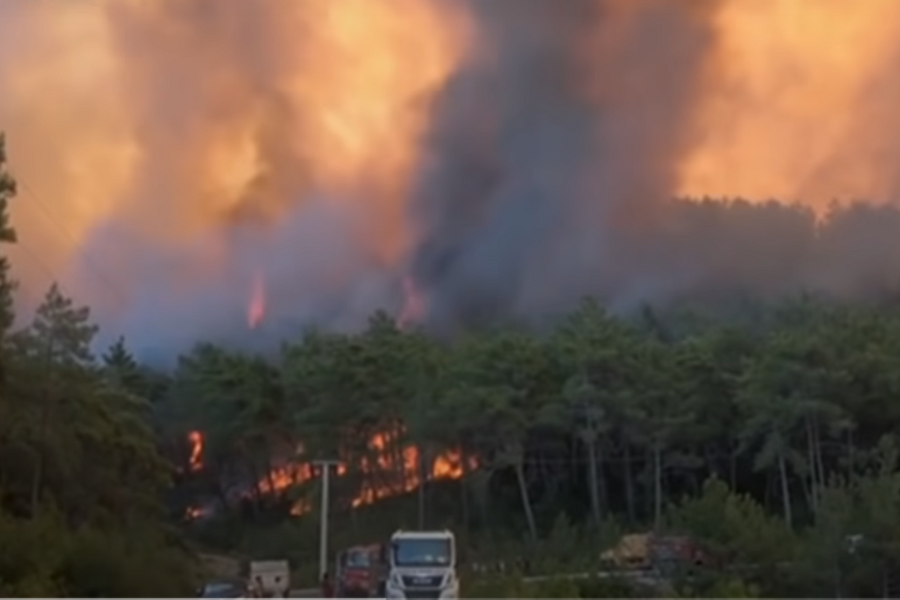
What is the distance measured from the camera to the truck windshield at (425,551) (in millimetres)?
10688

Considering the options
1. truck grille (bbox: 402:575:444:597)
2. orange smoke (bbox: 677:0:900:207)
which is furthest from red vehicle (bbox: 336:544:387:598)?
orange smoke (bbox: 677:0:900:207)

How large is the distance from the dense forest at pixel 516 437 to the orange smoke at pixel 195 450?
0.01m

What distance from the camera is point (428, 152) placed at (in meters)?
11.6

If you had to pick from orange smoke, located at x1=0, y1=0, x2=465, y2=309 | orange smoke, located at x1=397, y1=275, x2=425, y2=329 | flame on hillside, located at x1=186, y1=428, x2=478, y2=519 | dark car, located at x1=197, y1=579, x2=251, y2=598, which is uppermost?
orange smoke, located at x1=0, y1=0, x2=465, y2=309

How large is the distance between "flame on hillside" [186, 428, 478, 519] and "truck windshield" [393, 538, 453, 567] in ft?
1.51

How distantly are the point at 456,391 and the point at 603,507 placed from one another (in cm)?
129

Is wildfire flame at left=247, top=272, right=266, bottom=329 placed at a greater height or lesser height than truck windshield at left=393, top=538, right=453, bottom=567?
greater

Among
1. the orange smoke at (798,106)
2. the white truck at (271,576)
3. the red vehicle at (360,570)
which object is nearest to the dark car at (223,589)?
the white truck at (271,576)

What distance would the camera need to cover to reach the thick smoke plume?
10.5m

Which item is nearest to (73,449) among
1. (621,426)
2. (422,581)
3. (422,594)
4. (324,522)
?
(324,522)

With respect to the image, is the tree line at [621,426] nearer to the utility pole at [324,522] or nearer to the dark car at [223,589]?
the utility pole at [324,522]

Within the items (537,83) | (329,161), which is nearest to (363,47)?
(329,161)

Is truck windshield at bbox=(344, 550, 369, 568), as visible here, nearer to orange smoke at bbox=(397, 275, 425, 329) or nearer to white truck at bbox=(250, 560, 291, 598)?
white truck at bbox=(250, 560, 291, 598)

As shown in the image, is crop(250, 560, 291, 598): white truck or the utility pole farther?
the utility pole
